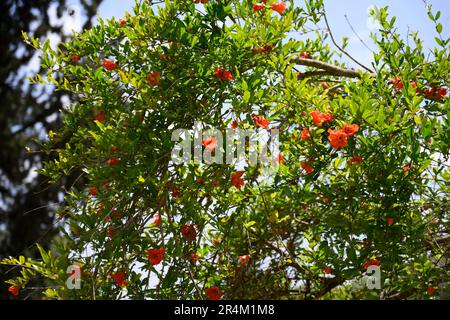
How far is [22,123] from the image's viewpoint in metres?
5.98

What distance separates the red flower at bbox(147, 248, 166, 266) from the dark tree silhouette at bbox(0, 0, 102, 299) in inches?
151

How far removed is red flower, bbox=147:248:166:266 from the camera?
6.89ft

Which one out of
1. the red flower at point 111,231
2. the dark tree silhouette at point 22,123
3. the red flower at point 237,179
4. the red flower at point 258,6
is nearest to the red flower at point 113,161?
the red flower at point 111,231

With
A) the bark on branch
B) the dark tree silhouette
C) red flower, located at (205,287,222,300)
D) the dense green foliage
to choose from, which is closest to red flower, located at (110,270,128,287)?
the dense green foliage

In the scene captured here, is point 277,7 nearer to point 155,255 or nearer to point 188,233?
point 188,233

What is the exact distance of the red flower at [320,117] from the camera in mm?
2180

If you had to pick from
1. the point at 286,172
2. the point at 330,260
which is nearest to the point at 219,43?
the point at 286,172

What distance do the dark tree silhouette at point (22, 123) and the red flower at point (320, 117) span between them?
4127mm

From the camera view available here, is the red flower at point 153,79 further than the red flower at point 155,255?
Yes

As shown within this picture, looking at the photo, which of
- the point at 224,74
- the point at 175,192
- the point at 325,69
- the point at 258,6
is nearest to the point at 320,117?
the point at 224,74

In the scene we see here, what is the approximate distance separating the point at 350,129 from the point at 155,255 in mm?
948

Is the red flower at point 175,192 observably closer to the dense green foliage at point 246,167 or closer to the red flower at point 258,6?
the dense green foliage at point 246,167

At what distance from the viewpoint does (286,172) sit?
233 cm
